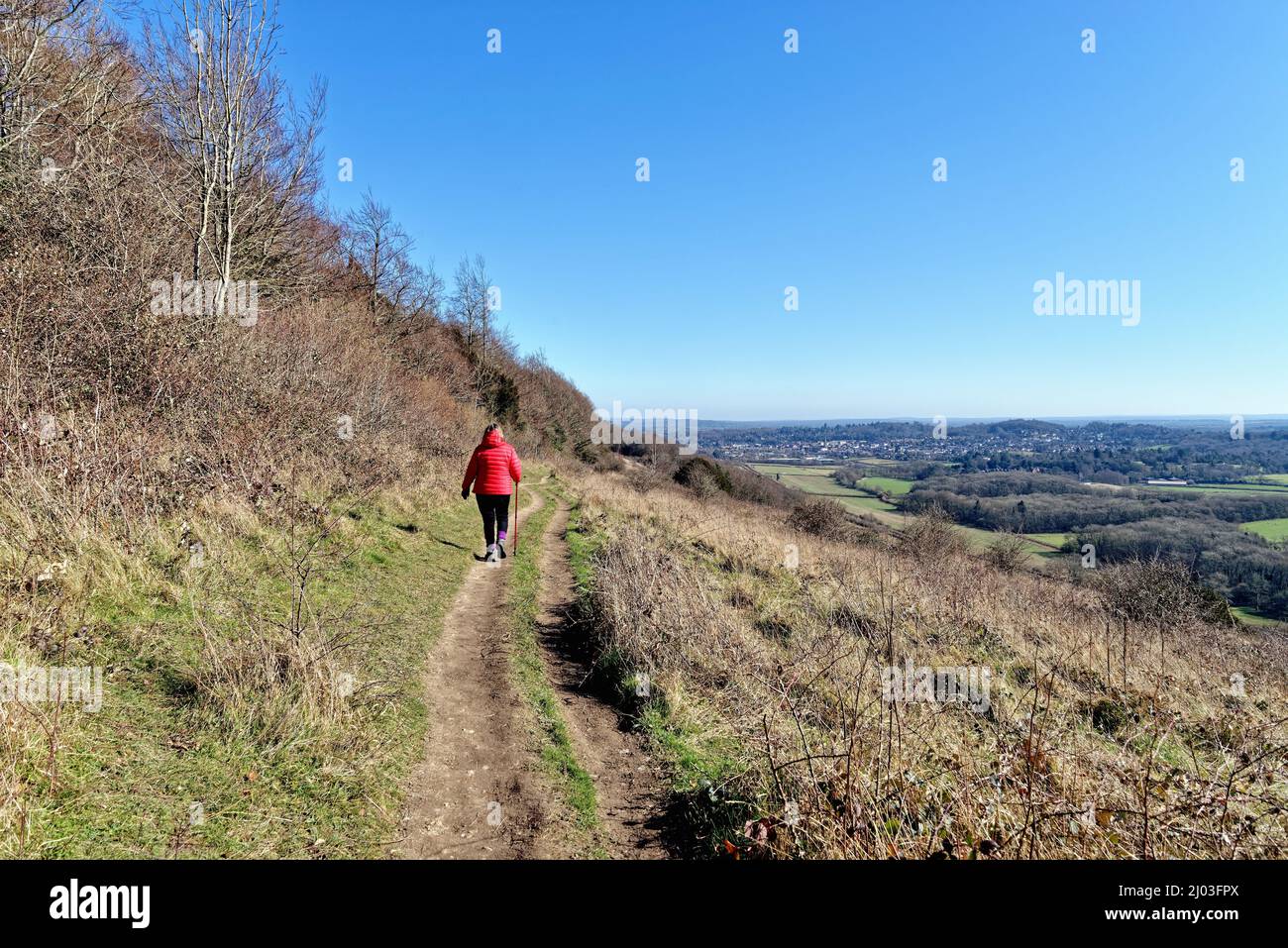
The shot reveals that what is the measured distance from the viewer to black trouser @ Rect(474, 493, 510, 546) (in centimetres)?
965

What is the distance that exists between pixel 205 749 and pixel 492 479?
637cm

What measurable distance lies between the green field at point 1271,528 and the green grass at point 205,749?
43.0m

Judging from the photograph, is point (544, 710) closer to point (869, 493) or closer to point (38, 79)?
point (38, 79)

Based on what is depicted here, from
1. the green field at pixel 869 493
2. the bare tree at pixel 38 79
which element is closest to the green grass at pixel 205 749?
the bare tree at pixel 38 79

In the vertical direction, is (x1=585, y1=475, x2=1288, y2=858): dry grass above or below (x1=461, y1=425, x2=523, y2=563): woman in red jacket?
below

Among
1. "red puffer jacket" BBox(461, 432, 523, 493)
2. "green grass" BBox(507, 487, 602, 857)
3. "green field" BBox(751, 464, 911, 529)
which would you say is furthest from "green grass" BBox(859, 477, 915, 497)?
"green grass" BBox(507, 487, 602, 857)

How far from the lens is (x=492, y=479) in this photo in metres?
9.48

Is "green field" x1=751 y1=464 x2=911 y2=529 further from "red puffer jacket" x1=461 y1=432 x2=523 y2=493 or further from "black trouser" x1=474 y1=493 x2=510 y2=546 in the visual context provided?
"red puffer jacket" x1=461 y1=432 x2=523 y2=493

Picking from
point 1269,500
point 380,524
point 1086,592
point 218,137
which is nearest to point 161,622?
point 380,524

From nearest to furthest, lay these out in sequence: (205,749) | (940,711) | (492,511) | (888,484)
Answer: (205,749) < (940,711) < (492,511) < (888,484)

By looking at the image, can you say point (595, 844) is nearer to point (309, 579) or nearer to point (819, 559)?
point (309, 579)

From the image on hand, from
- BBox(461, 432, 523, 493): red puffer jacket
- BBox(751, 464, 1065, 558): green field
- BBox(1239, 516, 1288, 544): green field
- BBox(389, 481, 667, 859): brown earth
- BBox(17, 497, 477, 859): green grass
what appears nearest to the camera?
BBox(17, 497, 477, 859): green grass

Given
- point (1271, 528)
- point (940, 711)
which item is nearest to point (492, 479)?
point (940, 711)

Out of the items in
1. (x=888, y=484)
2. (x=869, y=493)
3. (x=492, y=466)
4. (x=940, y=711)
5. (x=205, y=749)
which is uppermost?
(x=492, y=466)
